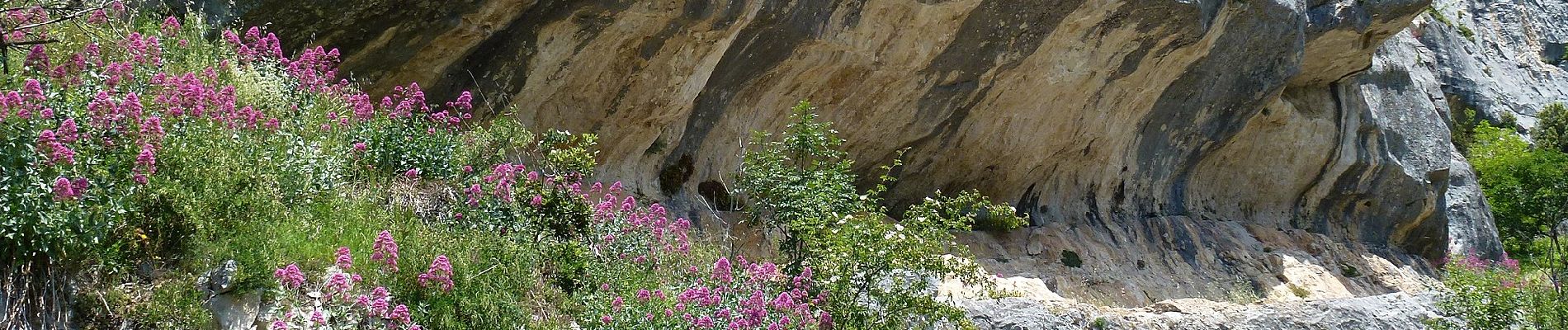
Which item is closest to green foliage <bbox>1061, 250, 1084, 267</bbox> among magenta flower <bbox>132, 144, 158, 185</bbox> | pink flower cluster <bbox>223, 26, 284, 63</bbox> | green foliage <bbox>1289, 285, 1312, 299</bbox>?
green foliage <bbox>1289, 285, 1312, 299</bbox>

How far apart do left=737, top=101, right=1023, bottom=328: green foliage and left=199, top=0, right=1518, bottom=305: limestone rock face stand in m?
1.71

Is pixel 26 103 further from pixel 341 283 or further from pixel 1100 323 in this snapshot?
pixel 1100 323

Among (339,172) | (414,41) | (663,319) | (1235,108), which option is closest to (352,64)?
(414,41)

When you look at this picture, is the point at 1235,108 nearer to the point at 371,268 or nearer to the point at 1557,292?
the point at 1557,292

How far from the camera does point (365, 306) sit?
4797 millimetres

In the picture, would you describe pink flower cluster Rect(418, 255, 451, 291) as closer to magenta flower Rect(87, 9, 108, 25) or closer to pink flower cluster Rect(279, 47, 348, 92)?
pink flower cluster Rect(279, 47, 348, 92)

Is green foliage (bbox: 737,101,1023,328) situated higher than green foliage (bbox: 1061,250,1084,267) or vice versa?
green foliage (bbox: 737,101,1023,328)

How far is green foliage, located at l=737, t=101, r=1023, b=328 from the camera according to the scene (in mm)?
6457

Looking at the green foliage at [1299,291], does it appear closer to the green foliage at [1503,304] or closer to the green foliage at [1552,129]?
the green foliage at [1503,304]

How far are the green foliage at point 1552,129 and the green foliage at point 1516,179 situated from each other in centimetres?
148

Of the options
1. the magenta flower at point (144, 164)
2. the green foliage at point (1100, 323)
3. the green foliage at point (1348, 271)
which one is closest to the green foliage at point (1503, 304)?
the green foliage at point (1100, 323)

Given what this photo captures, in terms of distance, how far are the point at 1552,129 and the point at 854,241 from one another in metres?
27.4

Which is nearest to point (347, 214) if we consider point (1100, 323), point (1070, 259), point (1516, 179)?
point (1100, 323)

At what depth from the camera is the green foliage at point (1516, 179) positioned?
74.5 feet
